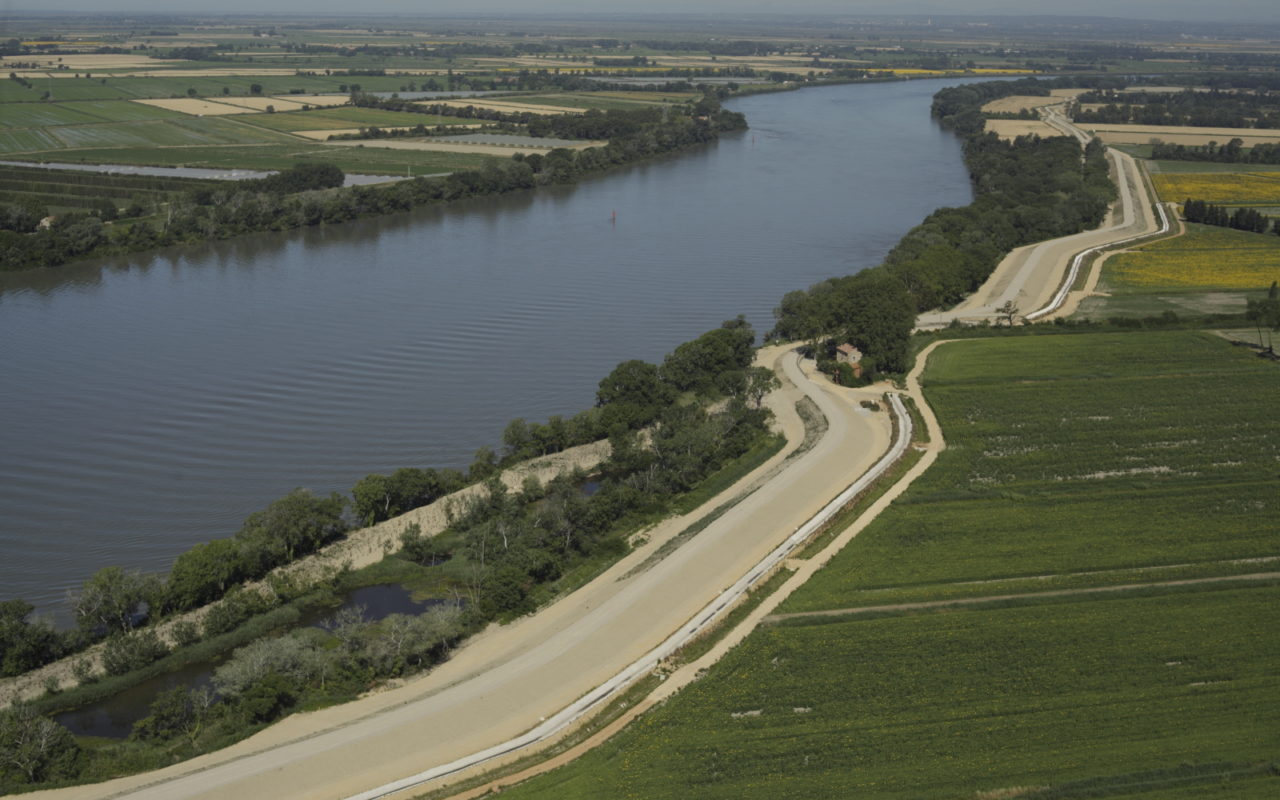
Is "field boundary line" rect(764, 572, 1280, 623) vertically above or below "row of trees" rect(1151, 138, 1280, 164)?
below

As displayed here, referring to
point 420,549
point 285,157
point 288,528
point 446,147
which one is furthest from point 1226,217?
point 285,157

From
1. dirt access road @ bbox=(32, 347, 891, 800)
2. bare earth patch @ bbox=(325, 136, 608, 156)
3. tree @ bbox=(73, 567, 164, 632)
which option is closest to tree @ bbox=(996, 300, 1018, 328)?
dirt access road @ bbox=(32, 347, 891, 800)

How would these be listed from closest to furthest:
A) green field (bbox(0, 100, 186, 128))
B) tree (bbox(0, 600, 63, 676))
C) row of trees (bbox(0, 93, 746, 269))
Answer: tree (bbox(0, 600, 63, 676)), row of trees (bbox(0, 93, 746, 269)), green field (bbox(0, 100, 186, 128))

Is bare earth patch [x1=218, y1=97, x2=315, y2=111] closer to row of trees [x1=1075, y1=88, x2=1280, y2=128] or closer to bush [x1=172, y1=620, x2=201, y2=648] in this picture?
row of trees [x1=1075, y1=88, x2=1280, y2=128]

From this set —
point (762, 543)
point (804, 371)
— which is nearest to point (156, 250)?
point (804, 371)

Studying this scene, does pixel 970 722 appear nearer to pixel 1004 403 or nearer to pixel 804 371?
pixel 1004 403
